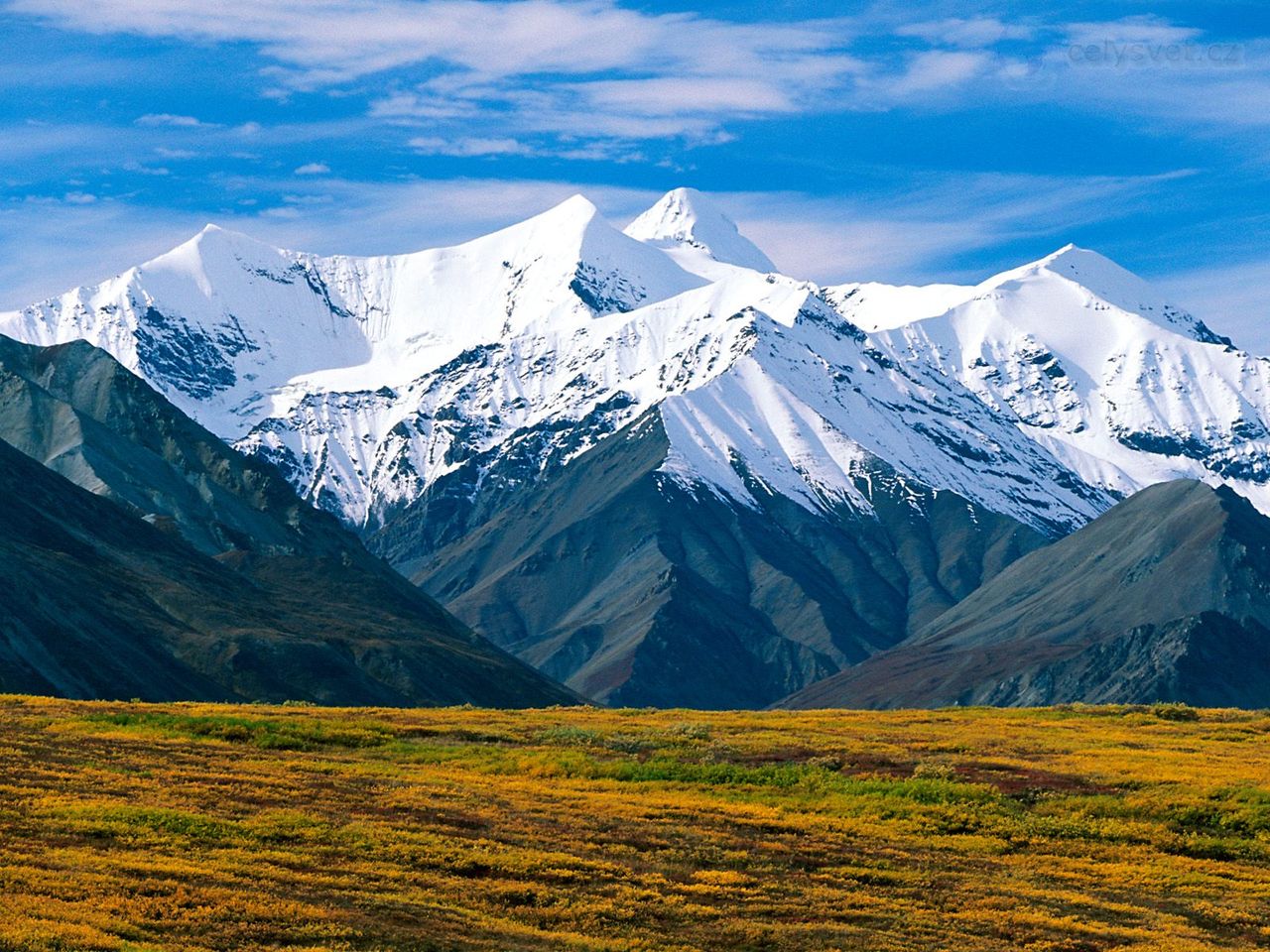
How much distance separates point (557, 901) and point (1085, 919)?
45.2 ft

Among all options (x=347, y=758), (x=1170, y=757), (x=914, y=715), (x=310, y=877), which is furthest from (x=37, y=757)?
(x=914, y=715)

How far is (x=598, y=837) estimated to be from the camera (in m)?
56.5

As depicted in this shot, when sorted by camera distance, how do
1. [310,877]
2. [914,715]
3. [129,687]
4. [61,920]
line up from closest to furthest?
1. [61,920]
2. [310,877]
3. [914,715]
4. [129,687]

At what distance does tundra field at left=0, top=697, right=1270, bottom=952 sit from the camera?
1732 inches

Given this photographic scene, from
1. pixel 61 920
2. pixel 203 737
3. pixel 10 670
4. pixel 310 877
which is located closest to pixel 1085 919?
pixel 310 877

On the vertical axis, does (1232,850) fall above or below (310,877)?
below

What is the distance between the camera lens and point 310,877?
46.6 m

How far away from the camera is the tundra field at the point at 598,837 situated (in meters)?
44.0

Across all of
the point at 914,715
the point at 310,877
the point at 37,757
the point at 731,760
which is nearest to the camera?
the point at 310,877

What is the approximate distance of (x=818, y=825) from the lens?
2466 inches

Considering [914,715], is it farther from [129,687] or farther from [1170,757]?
[129,687]

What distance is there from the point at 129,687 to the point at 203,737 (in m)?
112

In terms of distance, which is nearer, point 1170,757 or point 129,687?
point 1170,757

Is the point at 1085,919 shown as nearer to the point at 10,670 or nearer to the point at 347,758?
the point at 347,758
